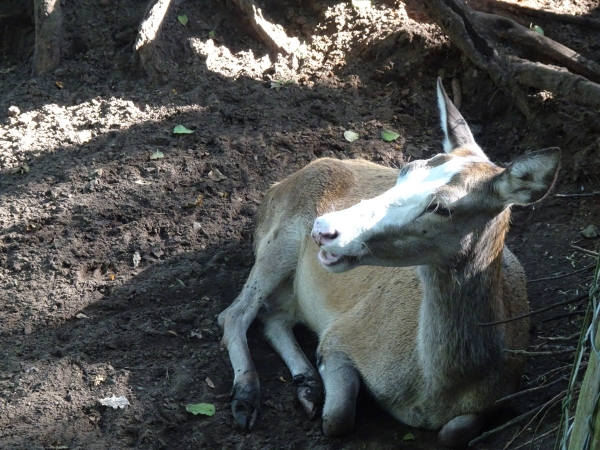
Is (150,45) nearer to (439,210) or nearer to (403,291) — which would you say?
(403,291)

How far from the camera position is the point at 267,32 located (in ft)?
25.8

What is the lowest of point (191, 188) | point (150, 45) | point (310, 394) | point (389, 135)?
point (310, 394)

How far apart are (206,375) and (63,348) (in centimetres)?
94

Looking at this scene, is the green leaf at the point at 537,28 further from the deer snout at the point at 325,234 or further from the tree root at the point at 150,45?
the deer snout at the point at 325,234

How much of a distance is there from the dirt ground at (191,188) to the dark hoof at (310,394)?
8 centimetres

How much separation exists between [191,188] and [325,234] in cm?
297

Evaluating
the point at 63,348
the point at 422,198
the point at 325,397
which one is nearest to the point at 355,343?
the point at 325,397

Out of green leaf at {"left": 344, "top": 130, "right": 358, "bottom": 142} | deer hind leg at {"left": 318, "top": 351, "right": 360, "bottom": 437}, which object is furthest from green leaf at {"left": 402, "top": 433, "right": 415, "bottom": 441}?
green leaf at {"left": 344, "top": 130, "right": 358, "bottom": 142}

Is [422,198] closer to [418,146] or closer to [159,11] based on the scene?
[418,146]

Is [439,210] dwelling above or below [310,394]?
above

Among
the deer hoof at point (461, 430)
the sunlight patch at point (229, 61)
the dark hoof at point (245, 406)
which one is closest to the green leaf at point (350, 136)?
the sunlight patch at point (229, 61)

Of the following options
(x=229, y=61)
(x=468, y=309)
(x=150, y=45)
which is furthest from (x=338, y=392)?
(x=150, y=45)

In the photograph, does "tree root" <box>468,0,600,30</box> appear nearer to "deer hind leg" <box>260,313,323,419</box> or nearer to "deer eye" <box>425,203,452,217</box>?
"deer hind leg" <box>260,313,323,419</box>

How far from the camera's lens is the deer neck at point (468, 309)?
4.03 meters
